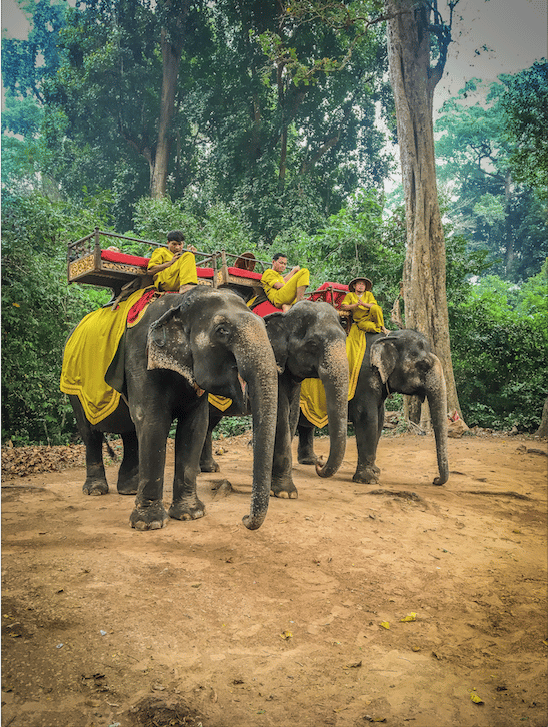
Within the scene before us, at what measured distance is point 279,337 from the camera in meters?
5.32

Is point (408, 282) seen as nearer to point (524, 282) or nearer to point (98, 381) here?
point (524, 282)

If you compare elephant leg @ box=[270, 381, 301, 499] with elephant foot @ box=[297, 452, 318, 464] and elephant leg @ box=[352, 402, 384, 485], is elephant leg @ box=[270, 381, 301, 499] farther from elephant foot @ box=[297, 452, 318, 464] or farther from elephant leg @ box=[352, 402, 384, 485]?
elephant foot @ box=[297, 452, 318, 464]

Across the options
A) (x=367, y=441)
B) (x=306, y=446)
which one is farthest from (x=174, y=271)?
(x=306, y=446)

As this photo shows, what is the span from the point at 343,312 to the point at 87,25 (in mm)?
3988

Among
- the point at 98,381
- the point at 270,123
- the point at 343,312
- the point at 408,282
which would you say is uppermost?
the point at 270,123

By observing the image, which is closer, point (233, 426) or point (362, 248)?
point (233, 426)

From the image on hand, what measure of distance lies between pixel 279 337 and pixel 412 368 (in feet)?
6.02

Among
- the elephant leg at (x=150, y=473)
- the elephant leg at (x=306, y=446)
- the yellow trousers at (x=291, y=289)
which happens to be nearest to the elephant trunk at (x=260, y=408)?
the elephant leg at (x=150, y=473)

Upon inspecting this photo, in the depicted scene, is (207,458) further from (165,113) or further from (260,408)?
(165,113)

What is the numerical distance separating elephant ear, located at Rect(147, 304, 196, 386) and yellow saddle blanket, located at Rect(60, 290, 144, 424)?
69 cm

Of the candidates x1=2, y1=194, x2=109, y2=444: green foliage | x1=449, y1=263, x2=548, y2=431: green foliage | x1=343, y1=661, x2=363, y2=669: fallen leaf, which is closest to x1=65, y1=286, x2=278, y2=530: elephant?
x1=343, y1=661, x2=363, y2=669: fallen leaf

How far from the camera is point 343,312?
6.46 metres

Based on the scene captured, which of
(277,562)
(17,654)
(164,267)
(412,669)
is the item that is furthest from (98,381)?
(412,669)

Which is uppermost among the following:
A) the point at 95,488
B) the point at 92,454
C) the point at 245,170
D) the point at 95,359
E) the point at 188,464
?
the point at 245,170
